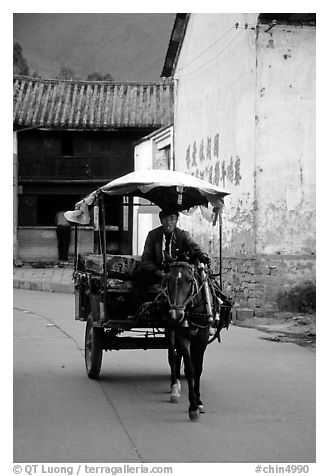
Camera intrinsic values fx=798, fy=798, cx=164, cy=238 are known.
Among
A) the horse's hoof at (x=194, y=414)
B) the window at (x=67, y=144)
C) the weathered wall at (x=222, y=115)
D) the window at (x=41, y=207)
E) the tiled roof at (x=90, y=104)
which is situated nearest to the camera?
the horse's hoof at (x=194, y=414)

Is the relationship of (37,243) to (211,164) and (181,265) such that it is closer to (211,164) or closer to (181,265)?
(211,164)

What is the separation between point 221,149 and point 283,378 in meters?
9.65

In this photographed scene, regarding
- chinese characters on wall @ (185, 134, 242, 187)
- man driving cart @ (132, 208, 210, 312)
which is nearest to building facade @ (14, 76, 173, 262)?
chinese characters on wall @ (185, 134, 242, 187)

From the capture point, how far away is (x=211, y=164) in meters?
19.3

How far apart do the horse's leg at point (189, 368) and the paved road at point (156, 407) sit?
0.39 ft

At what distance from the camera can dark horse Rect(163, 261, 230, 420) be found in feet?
24.4

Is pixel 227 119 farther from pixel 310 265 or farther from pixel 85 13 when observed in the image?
pixel 85 13

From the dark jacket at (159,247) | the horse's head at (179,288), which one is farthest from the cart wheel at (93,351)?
the horse's head at (179,288)

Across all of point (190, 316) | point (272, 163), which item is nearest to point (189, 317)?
point (190, 316)

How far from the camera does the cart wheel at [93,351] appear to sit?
9211 mm

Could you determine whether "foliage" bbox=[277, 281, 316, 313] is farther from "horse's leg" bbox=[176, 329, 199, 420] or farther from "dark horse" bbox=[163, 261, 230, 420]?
"horse's leg" bbox=[176, 329, 199, 420]

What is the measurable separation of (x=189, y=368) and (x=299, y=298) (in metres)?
8.64

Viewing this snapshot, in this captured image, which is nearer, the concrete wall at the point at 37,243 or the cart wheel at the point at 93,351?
the cart wheel at the point at 93,351

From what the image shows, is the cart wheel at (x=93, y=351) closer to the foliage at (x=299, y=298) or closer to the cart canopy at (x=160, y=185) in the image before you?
the cart canopy at (x=160, y=185)
